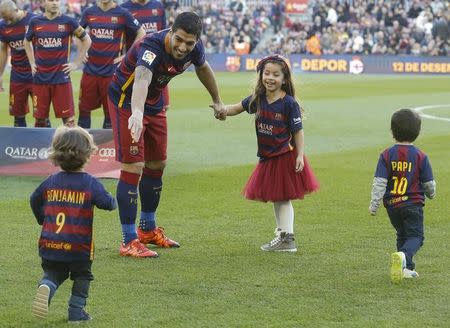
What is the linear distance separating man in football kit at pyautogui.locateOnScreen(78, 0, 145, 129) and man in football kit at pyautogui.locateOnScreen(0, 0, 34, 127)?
0.86 m

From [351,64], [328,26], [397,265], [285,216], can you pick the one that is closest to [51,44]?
[285,216]

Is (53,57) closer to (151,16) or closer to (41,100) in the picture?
(41,100)

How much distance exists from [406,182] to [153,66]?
214cm

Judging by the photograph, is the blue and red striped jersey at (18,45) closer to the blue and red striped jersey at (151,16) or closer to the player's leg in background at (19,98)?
the player's leg in background at (19,98)

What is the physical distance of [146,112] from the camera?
841cm

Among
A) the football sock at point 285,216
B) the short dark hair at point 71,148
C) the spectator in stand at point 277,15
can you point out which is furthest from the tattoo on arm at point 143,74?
the spectator in stand at point 277,15

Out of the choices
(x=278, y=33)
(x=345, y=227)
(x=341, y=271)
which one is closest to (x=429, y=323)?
(x=341, y=271)

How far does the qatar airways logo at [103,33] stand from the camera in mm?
14219

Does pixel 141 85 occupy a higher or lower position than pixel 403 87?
higher

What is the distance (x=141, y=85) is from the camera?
7.83 metres

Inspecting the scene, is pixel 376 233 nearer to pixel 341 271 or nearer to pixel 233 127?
pixel 341 271

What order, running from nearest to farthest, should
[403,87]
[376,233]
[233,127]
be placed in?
1. [376,233]
2. [233,127]
3. [403,87]

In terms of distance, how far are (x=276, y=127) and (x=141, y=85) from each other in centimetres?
135

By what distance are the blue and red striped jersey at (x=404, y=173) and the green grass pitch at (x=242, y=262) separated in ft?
1.88
